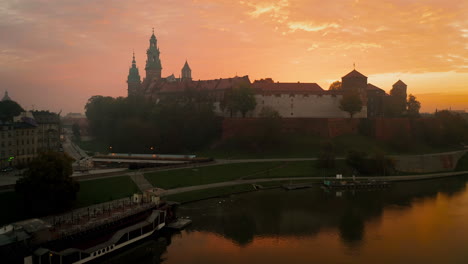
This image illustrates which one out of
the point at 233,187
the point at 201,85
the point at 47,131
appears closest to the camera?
the point at 233,187

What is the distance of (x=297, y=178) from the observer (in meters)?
45.0

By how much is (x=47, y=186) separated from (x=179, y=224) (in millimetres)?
9420

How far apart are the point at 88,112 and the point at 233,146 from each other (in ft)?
131

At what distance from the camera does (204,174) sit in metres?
43.2

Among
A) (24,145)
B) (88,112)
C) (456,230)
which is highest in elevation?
(88,112)

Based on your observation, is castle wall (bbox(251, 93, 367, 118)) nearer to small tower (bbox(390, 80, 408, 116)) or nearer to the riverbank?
small tower (bbox(390, 80, 408, 116))

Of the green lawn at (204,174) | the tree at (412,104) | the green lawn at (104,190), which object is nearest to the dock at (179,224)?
the green lawn at (104,190)

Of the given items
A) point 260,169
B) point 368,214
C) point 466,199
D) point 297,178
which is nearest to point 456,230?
point 368,214

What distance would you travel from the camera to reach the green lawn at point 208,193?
3491cm

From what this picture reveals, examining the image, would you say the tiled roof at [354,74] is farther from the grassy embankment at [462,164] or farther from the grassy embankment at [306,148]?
the grassy embankment at [462,164]

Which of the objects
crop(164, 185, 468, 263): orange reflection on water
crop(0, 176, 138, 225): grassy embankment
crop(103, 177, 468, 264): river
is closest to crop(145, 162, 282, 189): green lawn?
crop(0, 176, 138, 225): grassy embankment

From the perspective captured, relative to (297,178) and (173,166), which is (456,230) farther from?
(173,166)

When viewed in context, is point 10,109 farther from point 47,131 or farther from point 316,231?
point 316,231

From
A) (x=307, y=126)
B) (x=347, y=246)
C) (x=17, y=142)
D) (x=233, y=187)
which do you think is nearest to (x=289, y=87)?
(x=307, y=126)
